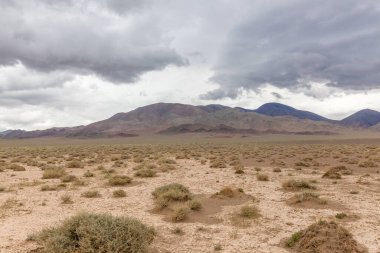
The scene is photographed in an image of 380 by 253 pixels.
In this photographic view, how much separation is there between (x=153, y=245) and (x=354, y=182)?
16717 millimetres

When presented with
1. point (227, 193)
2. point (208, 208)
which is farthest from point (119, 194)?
point (227, 193)

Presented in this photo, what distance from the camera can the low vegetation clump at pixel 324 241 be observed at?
32.4ft

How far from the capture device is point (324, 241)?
33.1ft

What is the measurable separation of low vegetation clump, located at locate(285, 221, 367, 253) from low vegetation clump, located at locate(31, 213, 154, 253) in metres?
4.41

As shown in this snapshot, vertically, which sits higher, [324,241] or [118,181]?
[118,181]

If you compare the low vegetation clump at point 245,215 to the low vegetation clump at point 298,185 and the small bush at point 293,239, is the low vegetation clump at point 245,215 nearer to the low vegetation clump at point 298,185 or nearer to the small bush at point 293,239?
the small bush at point 293,239

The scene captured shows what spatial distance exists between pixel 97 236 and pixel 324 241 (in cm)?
597

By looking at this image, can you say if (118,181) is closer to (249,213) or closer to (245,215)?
(245,215)

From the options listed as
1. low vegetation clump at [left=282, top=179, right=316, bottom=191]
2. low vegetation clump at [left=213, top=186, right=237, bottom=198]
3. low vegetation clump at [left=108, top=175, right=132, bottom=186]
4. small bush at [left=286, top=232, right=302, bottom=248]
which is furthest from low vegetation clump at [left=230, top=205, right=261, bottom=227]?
low vegetation clump at [left=108, top=175, right=132, bottom=186]

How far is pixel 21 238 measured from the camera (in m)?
11.2

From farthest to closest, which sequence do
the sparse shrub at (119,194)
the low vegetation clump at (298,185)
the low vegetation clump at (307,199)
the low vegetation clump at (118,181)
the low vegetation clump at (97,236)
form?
the low vegetation clump at (118,181)
the low vegetation clump at (298,185)
the sparse shrub at (119,194)
the low vegetation clump at (307,199)
the low vegetation clump at (97,236)

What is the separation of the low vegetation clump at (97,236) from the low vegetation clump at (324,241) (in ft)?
14.5

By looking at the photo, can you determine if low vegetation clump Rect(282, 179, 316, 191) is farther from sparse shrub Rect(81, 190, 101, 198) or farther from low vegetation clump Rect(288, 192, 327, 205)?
sparse shrub Rect(81, 190, 101, 198)

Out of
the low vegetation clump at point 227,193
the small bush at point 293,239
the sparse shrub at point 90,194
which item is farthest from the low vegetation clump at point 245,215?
the sparse shrub at point 90,194
